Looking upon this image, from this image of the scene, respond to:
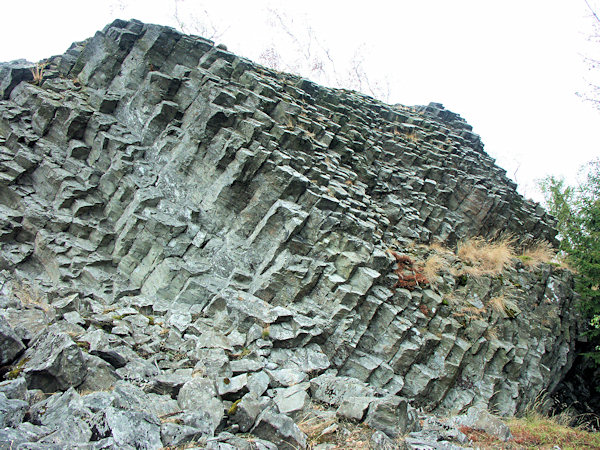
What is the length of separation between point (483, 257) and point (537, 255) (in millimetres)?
4174

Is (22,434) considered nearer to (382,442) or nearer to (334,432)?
(334,432)

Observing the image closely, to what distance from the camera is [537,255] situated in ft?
55.0

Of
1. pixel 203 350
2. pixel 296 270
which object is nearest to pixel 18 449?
pixel 203 350

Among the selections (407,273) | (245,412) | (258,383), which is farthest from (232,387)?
(407,273)

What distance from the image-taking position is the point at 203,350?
768 centimetres

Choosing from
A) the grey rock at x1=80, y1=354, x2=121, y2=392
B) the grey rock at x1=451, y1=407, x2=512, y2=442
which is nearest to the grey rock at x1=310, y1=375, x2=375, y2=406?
the grey rock at x1=451, y1=407, x2=512, y2=442

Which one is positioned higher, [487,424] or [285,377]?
[487,424]

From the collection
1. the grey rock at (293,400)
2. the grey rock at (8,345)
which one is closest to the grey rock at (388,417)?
the grey rock at (293,400)

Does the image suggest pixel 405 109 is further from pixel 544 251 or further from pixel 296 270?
pixel 296 270

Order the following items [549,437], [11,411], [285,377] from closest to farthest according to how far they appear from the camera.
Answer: [11,411]
[285,377]
[549,437]

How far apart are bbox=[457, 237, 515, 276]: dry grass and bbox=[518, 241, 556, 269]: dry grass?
726 mm

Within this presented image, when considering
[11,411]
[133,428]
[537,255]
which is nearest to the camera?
[11,411]

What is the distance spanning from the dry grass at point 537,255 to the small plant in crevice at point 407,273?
6272 millimetres

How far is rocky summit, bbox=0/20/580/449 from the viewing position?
19.8 ft
